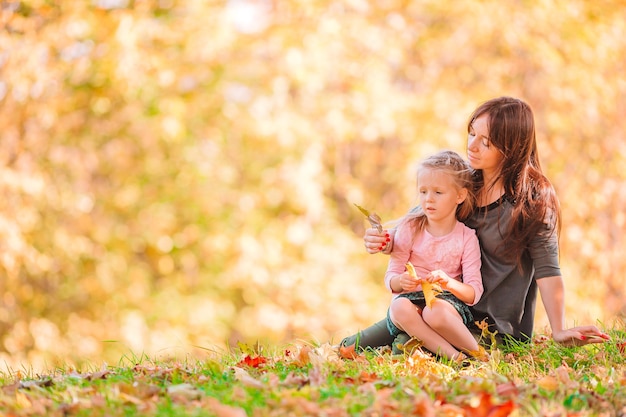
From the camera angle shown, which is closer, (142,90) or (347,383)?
(347,383)

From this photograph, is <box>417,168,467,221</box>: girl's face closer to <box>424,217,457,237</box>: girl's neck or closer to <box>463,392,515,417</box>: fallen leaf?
<box>424,217,457,237</box>: girl's neck

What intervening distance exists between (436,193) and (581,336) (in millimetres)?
800

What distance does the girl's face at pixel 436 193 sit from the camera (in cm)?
322

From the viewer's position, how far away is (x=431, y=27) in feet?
29.7

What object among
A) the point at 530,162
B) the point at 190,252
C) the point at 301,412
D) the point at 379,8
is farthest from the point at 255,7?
the point at 301,412

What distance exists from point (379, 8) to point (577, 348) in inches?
239

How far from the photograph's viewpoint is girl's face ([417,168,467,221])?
3.22m

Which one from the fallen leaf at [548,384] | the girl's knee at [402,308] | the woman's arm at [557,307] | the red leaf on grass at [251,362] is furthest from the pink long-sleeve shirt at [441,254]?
the fallen leaf at [548,384]

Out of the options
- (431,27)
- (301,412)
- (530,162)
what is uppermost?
(431,27)

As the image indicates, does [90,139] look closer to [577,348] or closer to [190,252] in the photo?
[190,252]

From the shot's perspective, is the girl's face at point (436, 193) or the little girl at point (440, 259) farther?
the girl's face at point (436, 193)

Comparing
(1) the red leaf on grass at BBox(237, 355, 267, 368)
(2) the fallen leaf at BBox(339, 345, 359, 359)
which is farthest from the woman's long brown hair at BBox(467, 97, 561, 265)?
(1) the red leaf on grass at BBox(237, 355, 267, 368)

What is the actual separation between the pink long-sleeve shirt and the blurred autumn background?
478cm

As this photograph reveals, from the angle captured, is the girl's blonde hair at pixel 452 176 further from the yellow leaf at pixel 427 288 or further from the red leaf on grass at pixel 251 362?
the red leaf on grass at pixel 251 362
